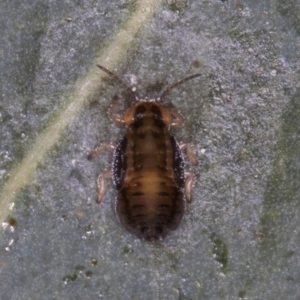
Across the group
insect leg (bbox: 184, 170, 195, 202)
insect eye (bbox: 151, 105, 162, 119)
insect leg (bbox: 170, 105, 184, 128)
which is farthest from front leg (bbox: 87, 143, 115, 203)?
insect leg (bbox: 184, 170, 195, 202)

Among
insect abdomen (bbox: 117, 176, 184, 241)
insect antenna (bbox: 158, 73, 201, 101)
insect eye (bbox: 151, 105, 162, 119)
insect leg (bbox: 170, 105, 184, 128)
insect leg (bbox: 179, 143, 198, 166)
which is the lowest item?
insect abdomen (bbox: 117, 176, 184, 241)

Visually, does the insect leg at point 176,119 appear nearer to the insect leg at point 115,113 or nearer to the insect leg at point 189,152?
the insect leg at point 189,152

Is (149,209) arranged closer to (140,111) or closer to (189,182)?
(189,182)

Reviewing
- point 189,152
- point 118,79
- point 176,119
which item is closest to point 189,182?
point 189,152

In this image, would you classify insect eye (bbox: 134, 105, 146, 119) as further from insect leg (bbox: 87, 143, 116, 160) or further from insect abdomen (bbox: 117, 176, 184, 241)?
insect abdomen (bbox: 117, 176, 184, 241)

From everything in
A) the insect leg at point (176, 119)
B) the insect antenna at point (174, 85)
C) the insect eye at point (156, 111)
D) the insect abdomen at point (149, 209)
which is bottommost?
the insect abdomen at point (149, 209)

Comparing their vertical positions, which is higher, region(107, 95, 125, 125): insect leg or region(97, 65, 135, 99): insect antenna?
region(97, 65, 135, 99): insect antenna

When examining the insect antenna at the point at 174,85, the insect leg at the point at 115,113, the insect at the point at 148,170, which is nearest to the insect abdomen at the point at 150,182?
the insect at the point at 148,170

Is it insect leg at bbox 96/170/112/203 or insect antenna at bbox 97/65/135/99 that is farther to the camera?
insect leg at bbox 96/170/112/203
